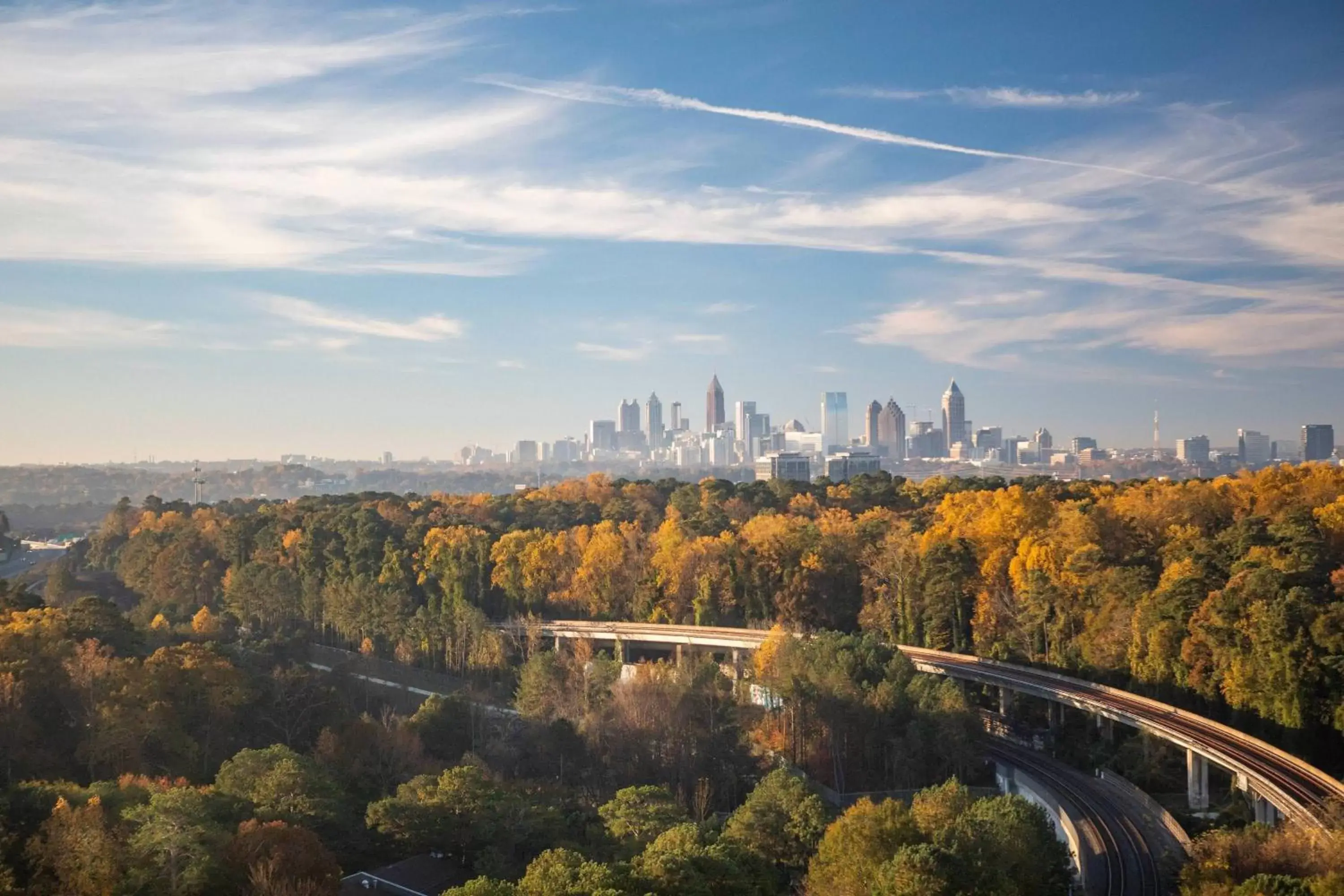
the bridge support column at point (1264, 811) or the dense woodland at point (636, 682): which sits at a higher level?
the dense woodland at point (636, 682)

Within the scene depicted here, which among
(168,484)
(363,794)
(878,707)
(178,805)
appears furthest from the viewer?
(168,484)

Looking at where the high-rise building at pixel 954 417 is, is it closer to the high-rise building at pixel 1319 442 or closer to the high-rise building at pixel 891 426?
the high-rise building at pixel 891 426

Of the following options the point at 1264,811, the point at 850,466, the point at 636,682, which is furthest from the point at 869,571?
the point at 850,466

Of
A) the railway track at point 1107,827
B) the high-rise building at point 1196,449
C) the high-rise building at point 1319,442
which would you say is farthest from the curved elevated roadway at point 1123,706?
the high-rise building at point 1196,449

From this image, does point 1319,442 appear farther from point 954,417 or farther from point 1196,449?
point 954,417

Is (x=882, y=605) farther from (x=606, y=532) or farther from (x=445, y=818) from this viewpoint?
(x=445, y=818)

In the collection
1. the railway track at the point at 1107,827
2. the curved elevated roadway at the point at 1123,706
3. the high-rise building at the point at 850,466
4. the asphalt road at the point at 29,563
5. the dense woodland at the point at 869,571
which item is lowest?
the railway track at the point at 1107,827

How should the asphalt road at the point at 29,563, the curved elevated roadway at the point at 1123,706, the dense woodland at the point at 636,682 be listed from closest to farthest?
the dense woodland at the point at 636,682, the curved elevated roadway at the point at 1123,706, the asphalt road at the point at 29,563

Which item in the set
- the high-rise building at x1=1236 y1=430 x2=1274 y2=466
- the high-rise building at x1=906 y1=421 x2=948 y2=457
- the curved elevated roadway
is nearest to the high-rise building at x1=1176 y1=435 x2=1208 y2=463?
the high-rise building at x1=1236 y1=430 x2=1274 y2=466

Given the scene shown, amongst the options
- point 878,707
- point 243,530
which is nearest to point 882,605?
point 878,707
